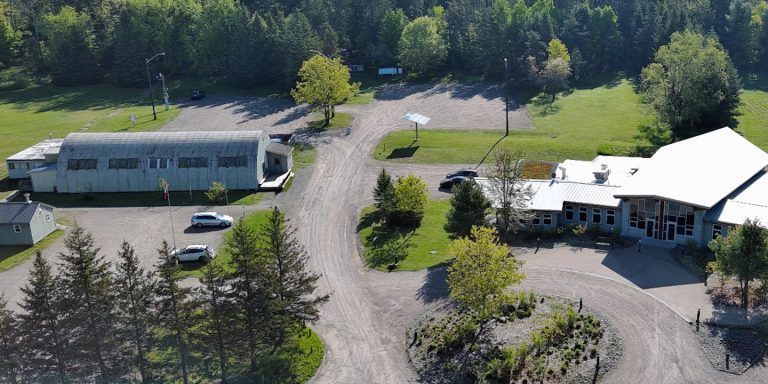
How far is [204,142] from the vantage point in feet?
257

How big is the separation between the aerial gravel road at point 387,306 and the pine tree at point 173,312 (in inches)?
318

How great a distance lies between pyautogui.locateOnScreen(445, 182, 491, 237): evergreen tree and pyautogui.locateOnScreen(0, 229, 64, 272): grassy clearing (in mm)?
35084

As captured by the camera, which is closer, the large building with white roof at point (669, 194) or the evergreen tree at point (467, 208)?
the large building with white roof at point (669, 194)

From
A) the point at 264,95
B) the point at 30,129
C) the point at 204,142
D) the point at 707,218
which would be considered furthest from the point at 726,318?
the point at 30,129

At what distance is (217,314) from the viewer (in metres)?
43.7

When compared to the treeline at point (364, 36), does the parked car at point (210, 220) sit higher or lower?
lower

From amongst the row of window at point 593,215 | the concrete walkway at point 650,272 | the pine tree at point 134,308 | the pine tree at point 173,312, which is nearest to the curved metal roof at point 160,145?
the row of window at point 593,215

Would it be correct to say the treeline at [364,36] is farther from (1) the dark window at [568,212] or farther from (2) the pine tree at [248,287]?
(2) the pine tree at [248,287]

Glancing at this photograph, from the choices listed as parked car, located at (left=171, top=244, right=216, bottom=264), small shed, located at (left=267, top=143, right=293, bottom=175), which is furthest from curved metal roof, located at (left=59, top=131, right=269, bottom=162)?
parked car, located at (left=171, top=244, right=216, bottom=264)

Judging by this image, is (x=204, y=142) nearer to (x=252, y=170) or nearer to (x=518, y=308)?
(x=252, y=170)

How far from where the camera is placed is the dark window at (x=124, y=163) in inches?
3051

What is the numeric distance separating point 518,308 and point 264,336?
17325mm

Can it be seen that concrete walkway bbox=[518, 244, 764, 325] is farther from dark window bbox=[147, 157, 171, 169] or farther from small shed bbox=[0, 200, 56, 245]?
small shed bbox=[0, 200, 56, 245]

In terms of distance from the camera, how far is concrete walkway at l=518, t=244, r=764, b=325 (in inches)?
1976
